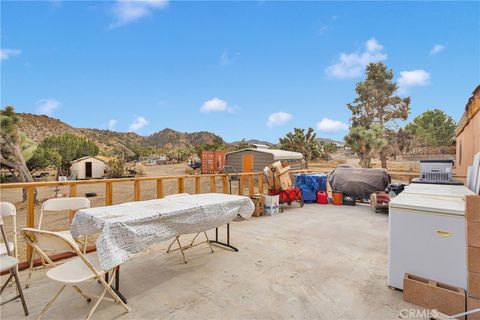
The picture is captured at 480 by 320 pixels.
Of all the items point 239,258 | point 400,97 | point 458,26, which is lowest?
point 239,258

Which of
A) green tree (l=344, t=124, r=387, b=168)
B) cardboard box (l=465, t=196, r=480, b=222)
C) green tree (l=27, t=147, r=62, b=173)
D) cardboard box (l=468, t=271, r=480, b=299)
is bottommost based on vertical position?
cardboard box (l=468, t=271, r=480, b=299)

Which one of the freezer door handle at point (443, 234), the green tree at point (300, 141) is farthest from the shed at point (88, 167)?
the freezer door handle at point (443, 234)

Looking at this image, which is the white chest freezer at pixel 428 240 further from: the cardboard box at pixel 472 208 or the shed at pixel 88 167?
the shed at pixel 88 167

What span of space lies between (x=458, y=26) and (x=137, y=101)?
134 feet

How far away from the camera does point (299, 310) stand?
6.76ft

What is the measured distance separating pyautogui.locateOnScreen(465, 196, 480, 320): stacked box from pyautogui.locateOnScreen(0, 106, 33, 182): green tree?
1578 cm

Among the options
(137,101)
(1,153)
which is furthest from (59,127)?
(1,153)

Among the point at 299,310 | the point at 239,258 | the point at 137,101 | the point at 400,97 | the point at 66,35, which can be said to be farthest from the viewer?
the point at 137,101

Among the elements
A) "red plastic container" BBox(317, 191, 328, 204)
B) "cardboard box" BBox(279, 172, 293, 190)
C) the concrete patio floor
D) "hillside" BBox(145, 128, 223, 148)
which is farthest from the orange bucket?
"hillside" BBox(145, 128, 223, 148)

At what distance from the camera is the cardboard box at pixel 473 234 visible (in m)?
1.88

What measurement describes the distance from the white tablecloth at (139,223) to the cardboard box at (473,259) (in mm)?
2225

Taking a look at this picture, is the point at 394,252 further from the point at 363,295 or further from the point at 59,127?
the point at 59,127

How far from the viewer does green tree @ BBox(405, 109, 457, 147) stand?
144ft

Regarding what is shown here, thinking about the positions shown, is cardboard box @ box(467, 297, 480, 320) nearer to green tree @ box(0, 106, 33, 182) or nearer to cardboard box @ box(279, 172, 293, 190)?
cardboard box @ box(279, 172, 293, 190)
